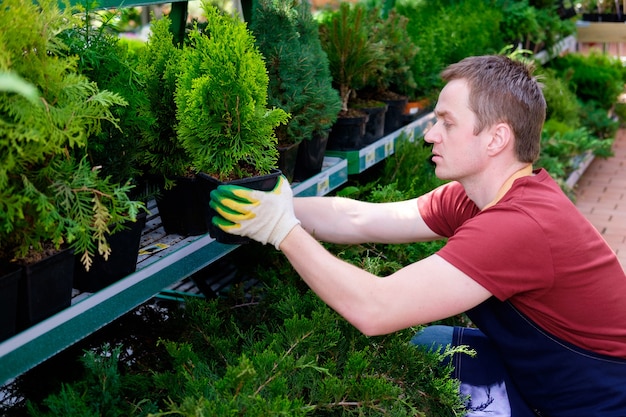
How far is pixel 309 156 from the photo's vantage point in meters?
2.59

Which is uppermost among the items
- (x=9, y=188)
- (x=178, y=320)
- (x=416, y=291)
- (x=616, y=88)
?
(x=9, y=188)

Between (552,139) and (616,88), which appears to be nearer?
(552,139)

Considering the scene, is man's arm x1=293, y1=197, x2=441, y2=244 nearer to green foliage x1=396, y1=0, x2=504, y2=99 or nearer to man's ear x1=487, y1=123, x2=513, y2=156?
man's ear x1=487, y1=123, x2=513, y2=156

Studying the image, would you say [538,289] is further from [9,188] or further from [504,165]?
[9,188]

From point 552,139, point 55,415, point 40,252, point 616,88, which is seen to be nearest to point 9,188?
point 40,252

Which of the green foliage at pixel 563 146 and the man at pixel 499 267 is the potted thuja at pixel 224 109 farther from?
the green foliage at pixel 563 146

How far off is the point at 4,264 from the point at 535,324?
135 centimetres

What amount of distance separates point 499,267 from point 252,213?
63 centimetres

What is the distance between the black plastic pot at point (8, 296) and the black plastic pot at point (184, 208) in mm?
624

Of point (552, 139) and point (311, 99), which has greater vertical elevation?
point (311, 99)

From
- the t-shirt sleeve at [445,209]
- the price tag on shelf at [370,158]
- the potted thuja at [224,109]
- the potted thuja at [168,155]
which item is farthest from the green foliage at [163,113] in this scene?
the price tag on shelf at [370,158]

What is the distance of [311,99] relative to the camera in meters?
2.50

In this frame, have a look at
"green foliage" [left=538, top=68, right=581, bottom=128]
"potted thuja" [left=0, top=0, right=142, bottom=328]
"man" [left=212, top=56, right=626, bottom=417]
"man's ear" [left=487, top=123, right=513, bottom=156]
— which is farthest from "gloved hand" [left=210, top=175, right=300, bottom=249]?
"green foliage" [left=538, top=68, right=581, bottom=128]

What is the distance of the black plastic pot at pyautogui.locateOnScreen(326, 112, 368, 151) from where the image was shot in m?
2.94
